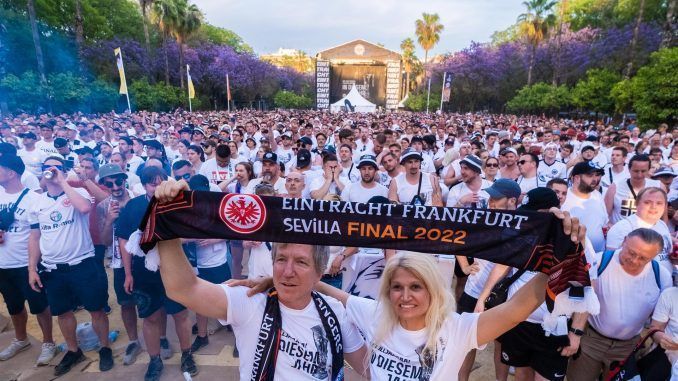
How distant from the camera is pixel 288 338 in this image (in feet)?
→ 6.55

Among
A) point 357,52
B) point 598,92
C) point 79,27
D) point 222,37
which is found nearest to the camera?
point 598,92

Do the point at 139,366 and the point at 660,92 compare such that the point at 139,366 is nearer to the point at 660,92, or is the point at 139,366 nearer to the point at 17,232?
the point at 17,232

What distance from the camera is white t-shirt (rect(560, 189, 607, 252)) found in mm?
4535

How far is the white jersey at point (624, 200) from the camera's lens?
538 centimetres

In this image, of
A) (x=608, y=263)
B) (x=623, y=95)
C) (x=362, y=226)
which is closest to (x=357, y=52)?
(x=623, y=95)

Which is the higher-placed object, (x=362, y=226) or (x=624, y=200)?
(x=362, y=226)

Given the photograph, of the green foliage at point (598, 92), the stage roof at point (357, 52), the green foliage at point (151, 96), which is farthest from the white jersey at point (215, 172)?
the stage roof at point (357, 52)

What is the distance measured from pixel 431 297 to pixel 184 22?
38236 millimetres

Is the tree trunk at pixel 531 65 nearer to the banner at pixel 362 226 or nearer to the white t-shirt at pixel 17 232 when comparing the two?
the banner at pixel 362 226

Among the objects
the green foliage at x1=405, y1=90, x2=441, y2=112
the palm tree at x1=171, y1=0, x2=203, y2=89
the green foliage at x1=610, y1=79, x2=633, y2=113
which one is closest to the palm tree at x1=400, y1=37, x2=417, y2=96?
the green foliage at x1=405, y1=90, x2=441, y2=112

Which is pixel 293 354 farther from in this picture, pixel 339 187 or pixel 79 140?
pixel 79 140

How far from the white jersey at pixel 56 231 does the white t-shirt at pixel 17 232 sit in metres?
0.13

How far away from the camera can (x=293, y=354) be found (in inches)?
77.9

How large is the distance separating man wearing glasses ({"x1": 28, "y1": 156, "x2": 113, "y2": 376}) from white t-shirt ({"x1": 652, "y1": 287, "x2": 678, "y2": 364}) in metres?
5.33
